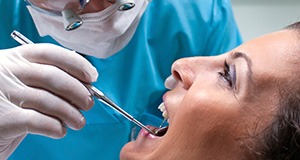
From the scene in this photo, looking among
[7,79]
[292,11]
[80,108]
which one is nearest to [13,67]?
[7,79]

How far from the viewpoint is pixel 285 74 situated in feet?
2.77

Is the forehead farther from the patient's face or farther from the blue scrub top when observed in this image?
the blue scrub top

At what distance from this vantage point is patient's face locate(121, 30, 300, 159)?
0.85 m

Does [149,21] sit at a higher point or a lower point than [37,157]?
higher

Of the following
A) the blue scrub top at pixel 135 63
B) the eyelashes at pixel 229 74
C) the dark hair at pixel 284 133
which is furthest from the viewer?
the blue scrub top at pixel 135 63

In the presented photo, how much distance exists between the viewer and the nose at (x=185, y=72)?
970 millimetres

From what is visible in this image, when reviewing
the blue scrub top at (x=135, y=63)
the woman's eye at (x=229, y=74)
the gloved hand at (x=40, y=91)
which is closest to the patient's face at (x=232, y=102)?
the woman's eye at (x=229, y=74)

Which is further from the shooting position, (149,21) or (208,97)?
(149,21)

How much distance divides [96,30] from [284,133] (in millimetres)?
567

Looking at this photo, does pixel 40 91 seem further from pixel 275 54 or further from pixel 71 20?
pixel 275 54

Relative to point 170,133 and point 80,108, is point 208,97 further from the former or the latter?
point 80,108

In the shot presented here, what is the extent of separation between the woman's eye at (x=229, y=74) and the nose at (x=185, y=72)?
7cm

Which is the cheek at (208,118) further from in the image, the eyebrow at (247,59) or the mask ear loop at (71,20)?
the mask ear loop at (71,20)

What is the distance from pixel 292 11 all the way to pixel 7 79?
6.14ft
